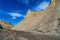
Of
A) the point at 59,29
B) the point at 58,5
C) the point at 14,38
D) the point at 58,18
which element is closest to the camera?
the point at 14,38

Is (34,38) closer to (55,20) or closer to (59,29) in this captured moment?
(59,29)

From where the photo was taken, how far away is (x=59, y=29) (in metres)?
44.8

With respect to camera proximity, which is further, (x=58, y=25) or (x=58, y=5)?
(x=58, y=5)

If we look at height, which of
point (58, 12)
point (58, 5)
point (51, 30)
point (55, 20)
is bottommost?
point (51, 30)

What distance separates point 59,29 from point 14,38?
16439mm

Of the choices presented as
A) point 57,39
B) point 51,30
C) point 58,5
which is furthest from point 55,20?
point 57,39

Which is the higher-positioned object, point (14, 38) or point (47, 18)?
point (47, 18)

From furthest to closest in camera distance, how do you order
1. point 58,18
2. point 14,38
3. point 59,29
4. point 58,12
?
point 58,12 → point 58,18 → point 59,29 → point 14,38

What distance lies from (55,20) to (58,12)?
520cm

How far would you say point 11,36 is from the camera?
1280 inches

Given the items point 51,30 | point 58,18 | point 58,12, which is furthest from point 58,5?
point 51,30

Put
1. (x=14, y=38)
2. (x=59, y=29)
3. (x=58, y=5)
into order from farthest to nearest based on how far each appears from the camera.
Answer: (x=58, y=5) < (x=59, y=29) < (x=14, y=38)

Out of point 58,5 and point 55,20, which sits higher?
point 58,5

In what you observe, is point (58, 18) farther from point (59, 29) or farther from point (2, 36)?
point (2, 36)
